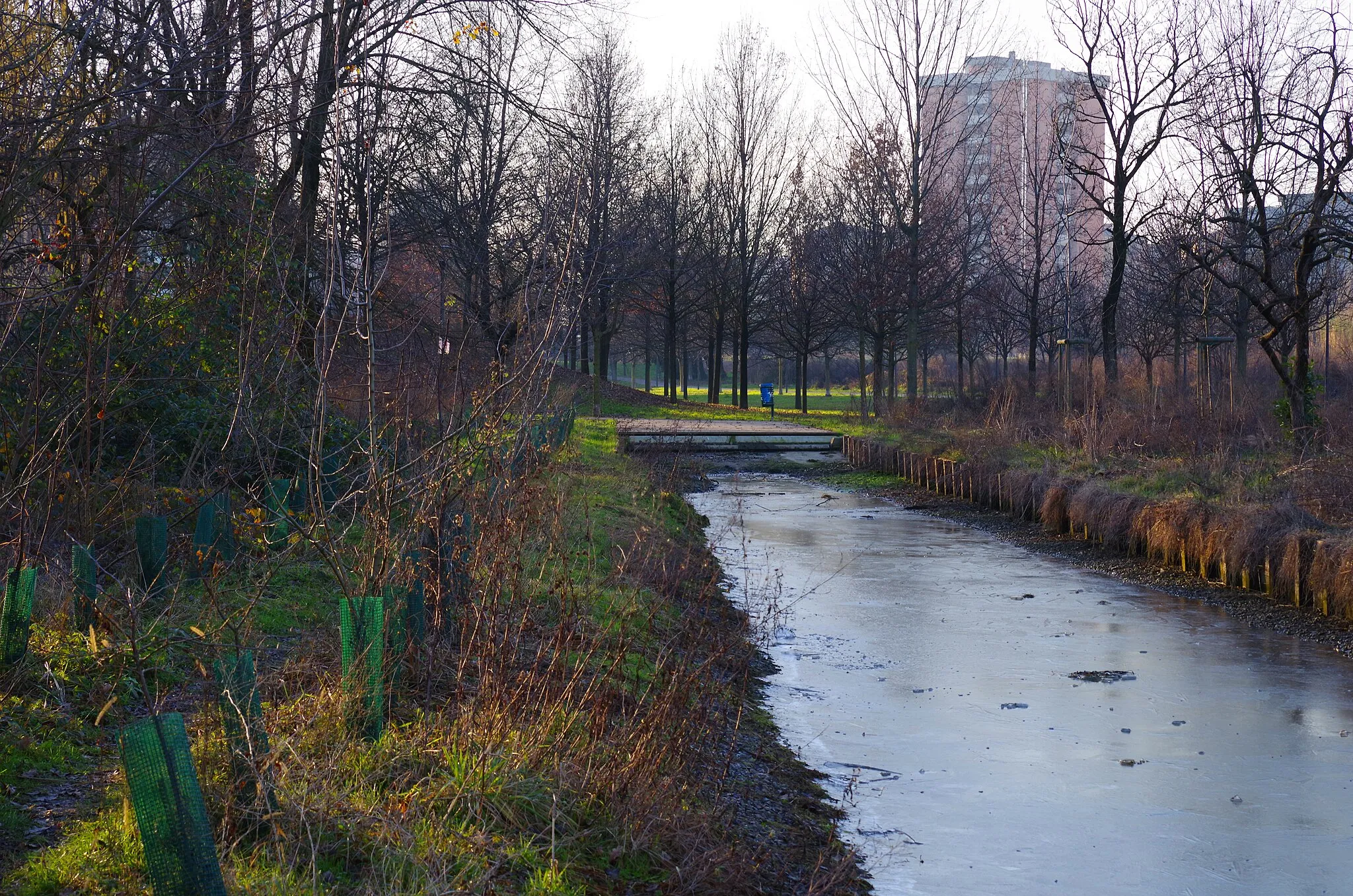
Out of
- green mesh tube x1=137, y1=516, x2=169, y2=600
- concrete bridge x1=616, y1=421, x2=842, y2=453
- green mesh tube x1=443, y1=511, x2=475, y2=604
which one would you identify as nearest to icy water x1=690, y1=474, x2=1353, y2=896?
green mesh tube x1=443, y1=511, x2=475, y2=604

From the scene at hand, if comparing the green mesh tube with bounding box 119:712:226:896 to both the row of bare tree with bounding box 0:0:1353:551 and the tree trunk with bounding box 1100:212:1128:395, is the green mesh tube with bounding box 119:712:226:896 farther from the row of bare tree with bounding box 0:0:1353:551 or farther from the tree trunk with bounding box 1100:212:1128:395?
the tree trunk with bounding box 1100:212:1128:395

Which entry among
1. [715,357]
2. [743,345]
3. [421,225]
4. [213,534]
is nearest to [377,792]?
A: [213,534]

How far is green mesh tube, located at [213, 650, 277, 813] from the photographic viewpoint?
3.91 meters

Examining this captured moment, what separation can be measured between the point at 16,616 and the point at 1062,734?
6.05 m

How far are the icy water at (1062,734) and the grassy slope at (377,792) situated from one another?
95cm

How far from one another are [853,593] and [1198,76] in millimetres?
12783

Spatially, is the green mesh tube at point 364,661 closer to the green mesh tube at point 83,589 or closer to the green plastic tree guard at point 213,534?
the green mesh tube at point 83,589

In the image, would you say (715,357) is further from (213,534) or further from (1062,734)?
(213,534)

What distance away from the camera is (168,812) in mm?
3396

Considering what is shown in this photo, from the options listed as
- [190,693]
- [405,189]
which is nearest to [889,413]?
[405,189]

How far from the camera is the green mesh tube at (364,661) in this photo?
468 centimetres

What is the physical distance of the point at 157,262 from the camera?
30.1 feet

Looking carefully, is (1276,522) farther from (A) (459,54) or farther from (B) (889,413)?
(B) (889,413)

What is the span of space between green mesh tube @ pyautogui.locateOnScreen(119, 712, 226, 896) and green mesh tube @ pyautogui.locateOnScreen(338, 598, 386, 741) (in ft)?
4.00
